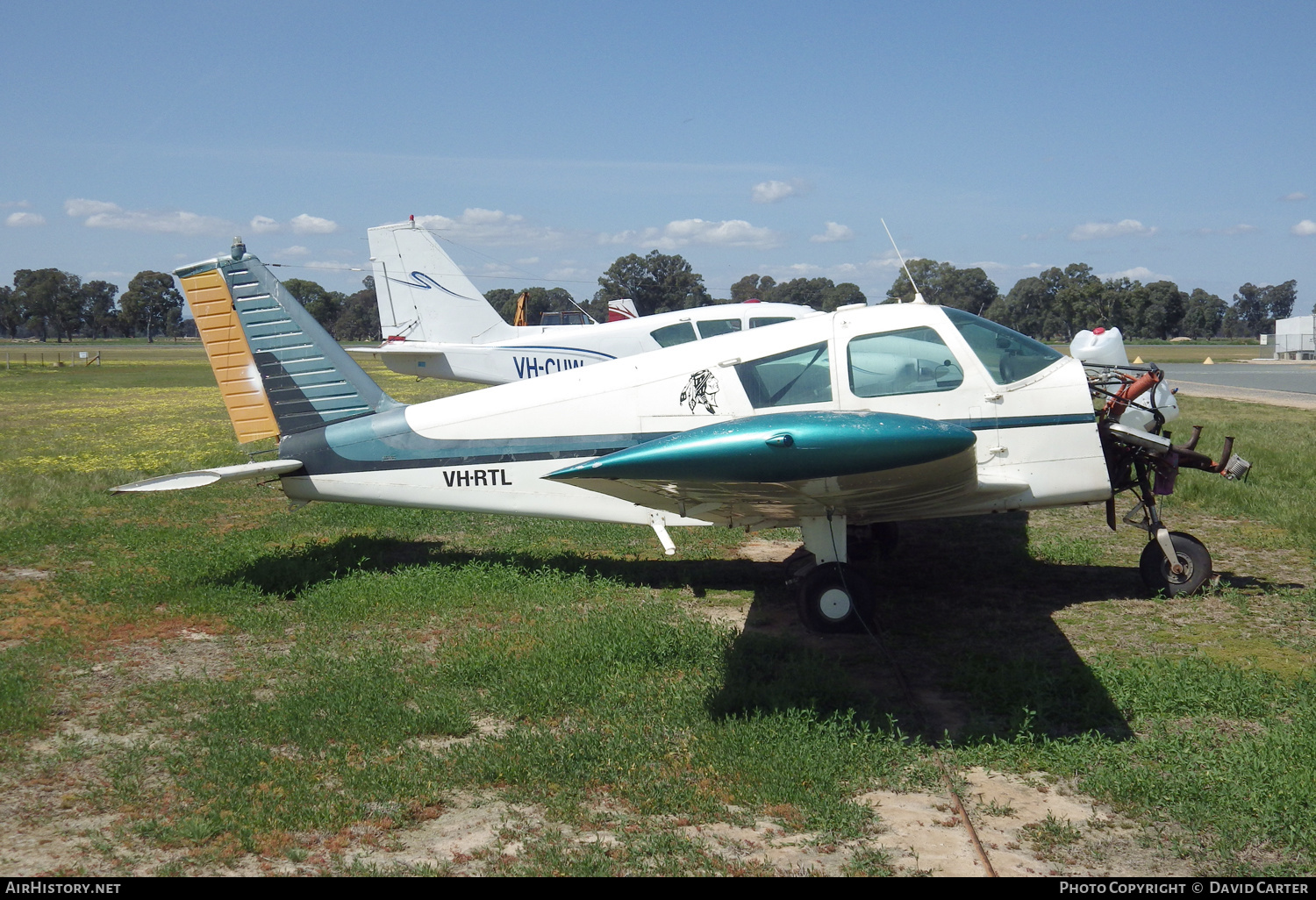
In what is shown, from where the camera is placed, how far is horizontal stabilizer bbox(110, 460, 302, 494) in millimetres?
7297

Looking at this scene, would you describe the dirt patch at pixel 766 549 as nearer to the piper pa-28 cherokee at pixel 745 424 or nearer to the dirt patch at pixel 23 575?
the piper pa-28 cherokee at pixel 745 424

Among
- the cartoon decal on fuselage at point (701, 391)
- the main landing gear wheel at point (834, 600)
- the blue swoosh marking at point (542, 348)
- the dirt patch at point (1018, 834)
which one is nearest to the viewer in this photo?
the dirt patch at point (1018, 834)

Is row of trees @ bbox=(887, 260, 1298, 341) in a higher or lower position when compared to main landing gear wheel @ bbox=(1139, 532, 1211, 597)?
higher

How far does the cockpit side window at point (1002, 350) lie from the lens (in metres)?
6.71

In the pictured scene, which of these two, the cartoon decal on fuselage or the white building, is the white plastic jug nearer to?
the cartoon decal on fuselage

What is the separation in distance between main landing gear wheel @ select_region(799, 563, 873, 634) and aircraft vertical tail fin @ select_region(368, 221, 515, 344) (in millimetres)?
14188

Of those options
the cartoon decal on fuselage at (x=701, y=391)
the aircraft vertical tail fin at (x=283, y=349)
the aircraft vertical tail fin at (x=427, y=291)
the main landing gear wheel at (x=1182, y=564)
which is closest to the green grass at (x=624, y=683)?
the main landing gear wheel at (x=1182, y=564)

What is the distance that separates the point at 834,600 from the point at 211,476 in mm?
4937

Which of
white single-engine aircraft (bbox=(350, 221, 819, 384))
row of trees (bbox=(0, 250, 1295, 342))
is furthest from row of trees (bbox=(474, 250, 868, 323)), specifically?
white single-engine aircraft (bbox=(350, 221, 819, 384))

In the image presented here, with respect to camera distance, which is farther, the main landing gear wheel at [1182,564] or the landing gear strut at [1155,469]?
the main landing gear wheel at [1182,564]

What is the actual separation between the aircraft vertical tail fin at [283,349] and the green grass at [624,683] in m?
1.48

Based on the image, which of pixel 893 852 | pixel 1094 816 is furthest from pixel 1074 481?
pixel 893 852

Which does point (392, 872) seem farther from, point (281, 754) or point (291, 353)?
point (291, 353)

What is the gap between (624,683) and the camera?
5652 mm
